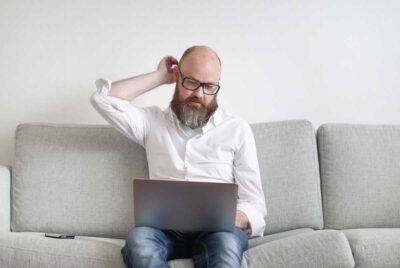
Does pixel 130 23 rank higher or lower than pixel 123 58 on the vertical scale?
higher

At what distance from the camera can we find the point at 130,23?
7.89 feet

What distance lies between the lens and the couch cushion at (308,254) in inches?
58.8

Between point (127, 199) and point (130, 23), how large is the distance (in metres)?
0.95

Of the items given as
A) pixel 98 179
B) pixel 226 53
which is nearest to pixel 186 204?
pixel 98 179

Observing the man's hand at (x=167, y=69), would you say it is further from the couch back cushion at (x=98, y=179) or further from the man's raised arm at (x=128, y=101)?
the couch back cushion at (x=98, y=179)

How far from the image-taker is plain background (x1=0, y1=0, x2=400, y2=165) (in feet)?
7.82

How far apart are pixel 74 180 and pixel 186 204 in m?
0.76

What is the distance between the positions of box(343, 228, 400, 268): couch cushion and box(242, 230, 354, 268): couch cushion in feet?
0.29

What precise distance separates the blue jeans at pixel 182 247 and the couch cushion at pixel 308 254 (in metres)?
0.08

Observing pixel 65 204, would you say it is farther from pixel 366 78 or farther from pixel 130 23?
pixel 366 78

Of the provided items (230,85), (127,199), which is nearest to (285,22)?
(230,85)

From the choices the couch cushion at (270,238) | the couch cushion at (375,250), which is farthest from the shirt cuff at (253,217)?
the couch cushion at (375,250)

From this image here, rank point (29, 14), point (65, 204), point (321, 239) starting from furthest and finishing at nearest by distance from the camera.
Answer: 1. point (29, 14)
2. point (65, 204)
3. point (321, 239)

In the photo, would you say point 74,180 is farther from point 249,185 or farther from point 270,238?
point 270,238
